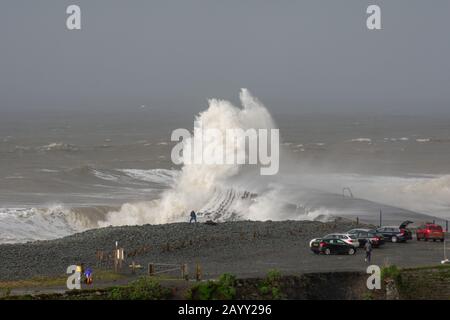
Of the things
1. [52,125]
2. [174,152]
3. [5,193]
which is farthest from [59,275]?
[52,125]

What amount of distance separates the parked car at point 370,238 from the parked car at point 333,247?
1.73 m

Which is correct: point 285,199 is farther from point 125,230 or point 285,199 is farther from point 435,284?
point 435,284

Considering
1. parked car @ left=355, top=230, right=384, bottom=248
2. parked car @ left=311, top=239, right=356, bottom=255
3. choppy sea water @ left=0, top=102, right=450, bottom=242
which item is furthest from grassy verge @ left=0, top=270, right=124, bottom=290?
choppy sea water @ left=0, top=102, right=450, bottom=242

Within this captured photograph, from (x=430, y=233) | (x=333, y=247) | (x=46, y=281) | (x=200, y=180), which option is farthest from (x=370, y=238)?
(x=200, y=180)

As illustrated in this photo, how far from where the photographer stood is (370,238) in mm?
37938

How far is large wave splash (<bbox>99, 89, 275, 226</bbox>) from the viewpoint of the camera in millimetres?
58844

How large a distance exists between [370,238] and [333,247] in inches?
99.0

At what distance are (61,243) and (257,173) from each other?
111ft

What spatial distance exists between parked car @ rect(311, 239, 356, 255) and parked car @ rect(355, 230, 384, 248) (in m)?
1.73

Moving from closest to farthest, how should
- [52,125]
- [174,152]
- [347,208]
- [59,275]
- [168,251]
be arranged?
1. [59,275]
2. [168,251]
3. [347,208]
4. [174,152]
5. [52,125]

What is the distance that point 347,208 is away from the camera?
5416 cm

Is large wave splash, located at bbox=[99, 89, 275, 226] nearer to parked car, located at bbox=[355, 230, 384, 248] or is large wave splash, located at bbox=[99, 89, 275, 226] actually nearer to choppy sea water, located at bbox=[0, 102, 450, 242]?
choppy sea water, located at bbox=[0, 102, 450, 242]

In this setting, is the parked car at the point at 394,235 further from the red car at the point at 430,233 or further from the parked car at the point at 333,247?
the parked car at the point at 333,247

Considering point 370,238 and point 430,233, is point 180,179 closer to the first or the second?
point 430,233
